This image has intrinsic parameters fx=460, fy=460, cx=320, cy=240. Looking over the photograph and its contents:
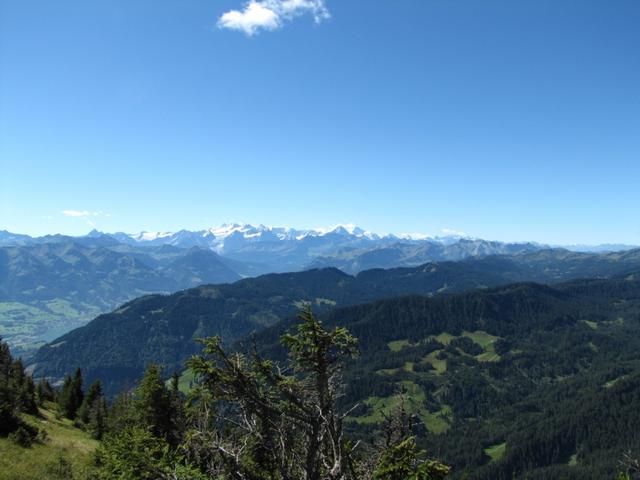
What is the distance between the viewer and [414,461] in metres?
12.1

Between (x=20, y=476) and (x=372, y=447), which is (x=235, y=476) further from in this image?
(x=20, y=476)

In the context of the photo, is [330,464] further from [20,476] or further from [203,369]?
[20,476]

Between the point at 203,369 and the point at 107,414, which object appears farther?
the point at 107,414

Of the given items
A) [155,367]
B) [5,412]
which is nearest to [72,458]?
[5,412]

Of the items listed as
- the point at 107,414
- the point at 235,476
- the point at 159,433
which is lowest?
the point at 107,414

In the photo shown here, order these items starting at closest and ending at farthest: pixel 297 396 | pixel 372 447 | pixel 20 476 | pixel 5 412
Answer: pixel 297 396
pixel 372 447
pixel 20 476
pixel 5 412

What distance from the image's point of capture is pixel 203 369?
37.2 ft

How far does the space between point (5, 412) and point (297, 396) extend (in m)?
33.0

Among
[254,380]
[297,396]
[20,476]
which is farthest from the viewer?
[20,476]

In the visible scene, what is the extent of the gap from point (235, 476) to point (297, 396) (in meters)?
3.30

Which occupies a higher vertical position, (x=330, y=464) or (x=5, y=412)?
(x=330, y=464)

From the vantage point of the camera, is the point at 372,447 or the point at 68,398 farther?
the point at 68,398

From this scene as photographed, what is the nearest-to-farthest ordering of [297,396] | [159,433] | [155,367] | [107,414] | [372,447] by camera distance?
[297,396]
[372,447]
[159,433]
[155,367]
[107,414]

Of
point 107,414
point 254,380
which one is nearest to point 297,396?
point 254,380
